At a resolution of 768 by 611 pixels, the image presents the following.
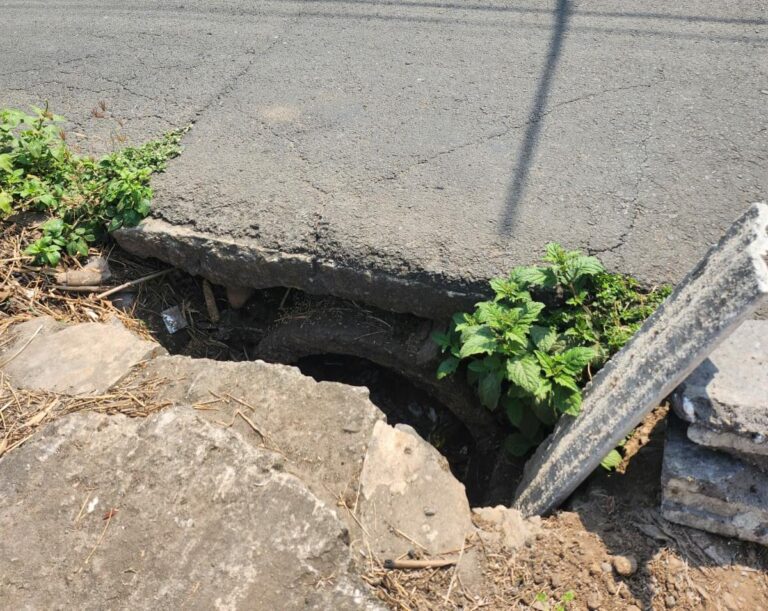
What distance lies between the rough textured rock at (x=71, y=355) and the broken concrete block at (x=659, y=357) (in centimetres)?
177

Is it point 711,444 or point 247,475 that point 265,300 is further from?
point 711,444

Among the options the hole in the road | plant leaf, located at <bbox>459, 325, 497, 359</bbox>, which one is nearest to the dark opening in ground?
the hole in the road

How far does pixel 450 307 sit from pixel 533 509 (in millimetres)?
937

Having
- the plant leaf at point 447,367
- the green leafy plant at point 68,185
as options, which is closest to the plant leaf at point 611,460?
the plant leaf at point 447,367

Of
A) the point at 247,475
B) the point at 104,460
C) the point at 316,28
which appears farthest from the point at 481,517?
the point at 316,28

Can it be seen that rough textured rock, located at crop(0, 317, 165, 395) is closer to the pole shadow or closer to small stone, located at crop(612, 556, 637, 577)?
the pole shadow

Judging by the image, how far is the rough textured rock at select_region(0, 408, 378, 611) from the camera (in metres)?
2.09

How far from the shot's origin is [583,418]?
8.09ft

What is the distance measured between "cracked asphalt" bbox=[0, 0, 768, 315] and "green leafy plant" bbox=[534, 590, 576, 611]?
1.29 meters

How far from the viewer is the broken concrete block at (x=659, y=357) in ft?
6.19

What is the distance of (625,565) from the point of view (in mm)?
2209

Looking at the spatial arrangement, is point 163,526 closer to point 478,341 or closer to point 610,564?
point 478,341

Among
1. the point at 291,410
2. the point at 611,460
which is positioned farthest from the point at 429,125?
the point at 611,460

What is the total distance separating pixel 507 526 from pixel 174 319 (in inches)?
84.6
